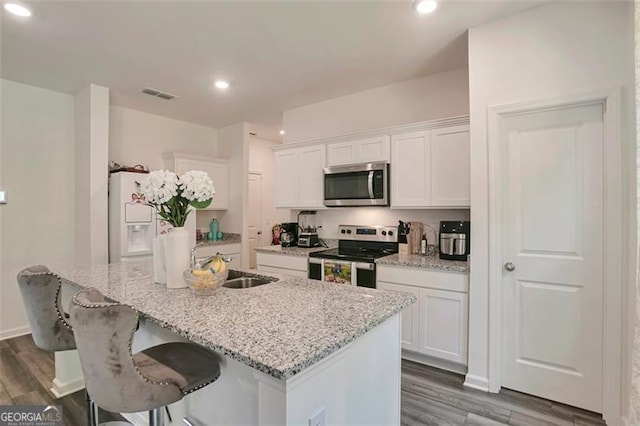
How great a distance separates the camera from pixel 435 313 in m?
2.71

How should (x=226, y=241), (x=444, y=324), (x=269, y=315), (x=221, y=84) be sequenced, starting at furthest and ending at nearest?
(x=226, y=241) < (x=221, y=84) < (x=444, y=324) < (x=269, y=315)

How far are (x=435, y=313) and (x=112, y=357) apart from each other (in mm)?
2357

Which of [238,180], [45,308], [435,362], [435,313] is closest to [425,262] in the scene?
[435,313]

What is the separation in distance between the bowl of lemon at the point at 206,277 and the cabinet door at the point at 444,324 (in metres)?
1.80

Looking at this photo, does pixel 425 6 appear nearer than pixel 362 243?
Yes

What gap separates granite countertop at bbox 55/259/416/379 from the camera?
1.01 meters

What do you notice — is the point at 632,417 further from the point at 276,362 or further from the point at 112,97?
the point at 112,97

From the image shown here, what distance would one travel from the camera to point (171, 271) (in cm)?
182

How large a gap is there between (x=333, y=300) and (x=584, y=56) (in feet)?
7.42

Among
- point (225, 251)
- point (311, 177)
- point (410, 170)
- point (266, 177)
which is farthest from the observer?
point (266, 177)

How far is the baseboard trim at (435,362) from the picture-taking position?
2662mm

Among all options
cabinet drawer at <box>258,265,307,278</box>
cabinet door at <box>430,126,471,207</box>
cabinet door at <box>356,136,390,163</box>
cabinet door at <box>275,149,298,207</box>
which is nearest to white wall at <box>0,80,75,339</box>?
cabinet drawer at <box>258,265,307,278</box>

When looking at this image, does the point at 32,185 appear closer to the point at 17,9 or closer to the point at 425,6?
the point at 17,9

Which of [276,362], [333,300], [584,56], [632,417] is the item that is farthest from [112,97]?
[632,417]
